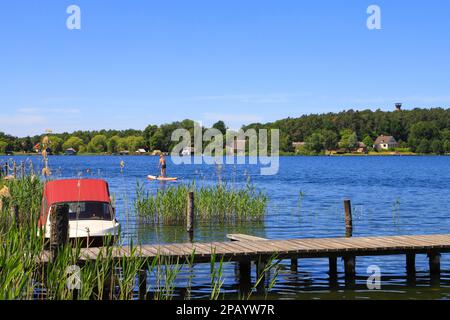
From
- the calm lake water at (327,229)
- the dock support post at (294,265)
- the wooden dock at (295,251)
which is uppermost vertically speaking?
the wooden dock at (295,251)

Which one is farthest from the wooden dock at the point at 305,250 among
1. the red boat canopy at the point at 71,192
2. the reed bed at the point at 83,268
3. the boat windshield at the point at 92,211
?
the red boat canopy at the point at 71,192

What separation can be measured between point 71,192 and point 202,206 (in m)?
12.1

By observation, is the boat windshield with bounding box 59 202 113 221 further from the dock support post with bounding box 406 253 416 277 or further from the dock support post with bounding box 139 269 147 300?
the dock support post with bounding box 406 253 416 277

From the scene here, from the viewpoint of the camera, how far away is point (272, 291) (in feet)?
57.3

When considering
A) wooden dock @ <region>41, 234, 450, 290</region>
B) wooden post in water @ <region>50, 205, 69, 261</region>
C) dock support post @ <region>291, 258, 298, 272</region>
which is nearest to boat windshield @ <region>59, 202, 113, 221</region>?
wooden dock @ <region>41, 234, 450, 290</region>

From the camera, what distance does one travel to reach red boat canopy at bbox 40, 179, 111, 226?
18969 millimetres

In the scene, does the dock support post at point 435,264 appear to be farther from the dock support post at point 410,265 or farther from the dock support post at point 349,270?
the dock support post at point 349,270

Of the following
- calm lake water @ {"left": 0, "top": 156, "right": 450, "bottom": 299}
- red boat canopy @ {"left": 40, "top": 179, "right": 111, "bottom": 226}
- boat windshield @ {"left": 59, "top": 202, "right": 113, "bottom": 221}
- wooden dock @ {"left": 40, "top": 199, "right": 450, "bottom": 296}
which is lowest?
calm lake water @ {"left": 0, "top": 156, "right": 450, "bottom": 299}

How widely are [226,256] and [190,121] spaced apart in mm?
171780

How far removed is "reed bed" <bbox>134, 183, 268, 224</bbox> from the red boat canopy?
9.54m

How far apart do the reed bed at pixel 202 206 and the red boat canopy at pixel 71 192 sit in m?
9.54

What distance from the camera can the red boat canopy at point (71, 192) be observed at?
19.0 meters
